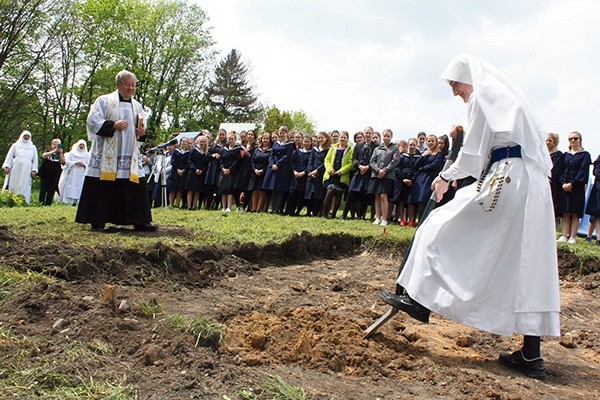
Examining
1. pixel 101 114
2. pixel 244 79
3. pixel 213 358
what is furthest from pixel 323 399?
pixel 244 79

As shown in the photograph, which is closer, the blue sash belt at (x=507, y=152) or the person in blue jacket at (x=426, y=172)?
the blue sash belt at (x=507, y=152)

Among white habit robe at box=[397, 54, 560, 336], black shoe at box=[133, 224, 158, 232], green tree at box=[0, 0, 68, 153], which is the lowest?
black shoe at box=[133, 224, 158, 232]

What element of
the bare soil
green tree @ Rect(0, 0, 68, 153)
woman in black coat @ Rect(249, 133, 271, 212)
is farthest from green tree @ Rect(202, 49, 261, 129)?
the bare soil

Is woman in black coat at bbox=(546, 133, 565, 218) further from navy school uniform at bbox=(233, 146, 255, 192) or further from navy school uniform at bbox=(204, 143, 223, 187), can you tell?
navy school uniform at bbox=(204, 143, 223, 187)

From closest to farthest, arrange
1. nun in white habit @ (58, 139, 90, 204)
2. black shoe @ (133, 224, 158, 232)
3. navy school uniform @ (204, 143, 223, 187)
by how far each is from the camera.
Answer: black shoe @ (133, 224, 158, 232)
navy school uniform @ (204, 143, 223, 187)
nun in white habit @ (58, 139, 90, 204)

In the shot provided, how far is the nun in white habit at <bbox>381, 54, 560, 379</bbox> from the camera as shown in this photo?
4102mm

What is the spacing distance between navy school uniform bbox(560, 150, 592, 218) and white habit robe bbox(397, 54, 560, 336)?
7677 millimetres

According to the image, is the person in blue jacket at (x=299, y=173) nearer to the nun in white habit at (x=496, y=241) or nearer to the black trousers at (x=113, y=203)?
the black trousers at (x=113, y=203)

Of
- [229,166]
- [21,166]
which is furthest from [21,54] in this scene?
[229,166]

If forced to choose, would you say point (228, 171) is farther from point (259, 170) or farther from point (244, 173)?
point (259, 170)

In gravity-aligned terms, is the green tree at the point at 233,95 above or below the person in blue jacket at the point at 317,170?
above

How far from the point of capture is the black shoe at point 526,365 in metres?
4.12

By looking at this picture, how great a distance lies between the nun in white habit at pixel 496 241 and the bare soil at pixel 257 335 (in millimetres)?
365

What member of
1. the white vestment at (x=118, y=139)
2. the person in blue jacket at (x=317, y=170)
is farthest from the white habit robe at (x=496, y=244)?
the person in blue jacket at (x=317, y=170)
